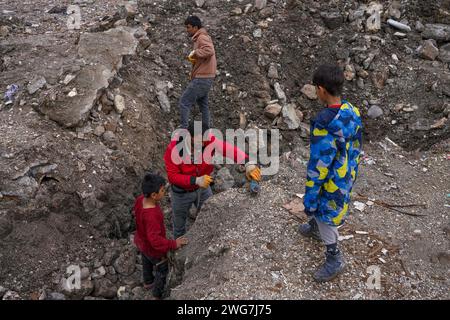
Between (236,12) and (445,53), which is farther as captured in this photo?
(236,12)

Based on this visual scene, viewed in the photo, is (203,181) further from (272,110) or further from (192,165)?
(272,110)

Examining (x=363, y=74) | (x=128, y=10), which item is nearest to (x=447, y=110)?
(x=363, y=74)

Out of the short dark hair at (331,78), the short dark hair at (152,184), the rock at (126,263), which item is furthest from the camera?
the rock at (126,263)

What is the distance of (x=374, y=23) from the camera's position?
7203 mm

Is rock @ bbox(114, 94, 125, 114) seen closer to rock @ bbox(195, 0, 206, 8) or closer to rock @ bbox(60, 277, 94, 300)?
rock @ bbox(60, 277, 94, 300)

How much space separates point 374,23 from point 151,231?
218 inches

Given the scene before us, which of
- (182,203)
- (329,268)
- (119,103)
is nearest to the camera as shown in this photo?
(329,268)

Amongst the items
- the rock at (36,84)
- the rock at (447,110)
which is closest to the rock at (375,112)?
the rock at (447,110)

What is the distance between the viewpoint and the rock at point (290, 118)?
20.9 ft

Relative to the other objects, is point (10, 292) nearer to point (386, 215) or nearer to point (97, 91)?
point (97, 91)

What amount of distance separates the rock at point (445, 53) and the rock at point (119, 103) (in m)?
5.00

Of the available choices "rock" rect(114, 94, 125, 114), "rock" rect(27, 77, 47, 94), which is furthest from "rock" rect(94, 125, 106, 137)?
"rock" rect(27, 77, 47, 94)

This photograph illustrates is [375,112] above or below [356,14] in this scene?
below

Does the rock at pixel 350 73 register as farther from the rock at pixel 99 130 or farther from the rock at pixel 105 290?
the rock at pixel 105 290
